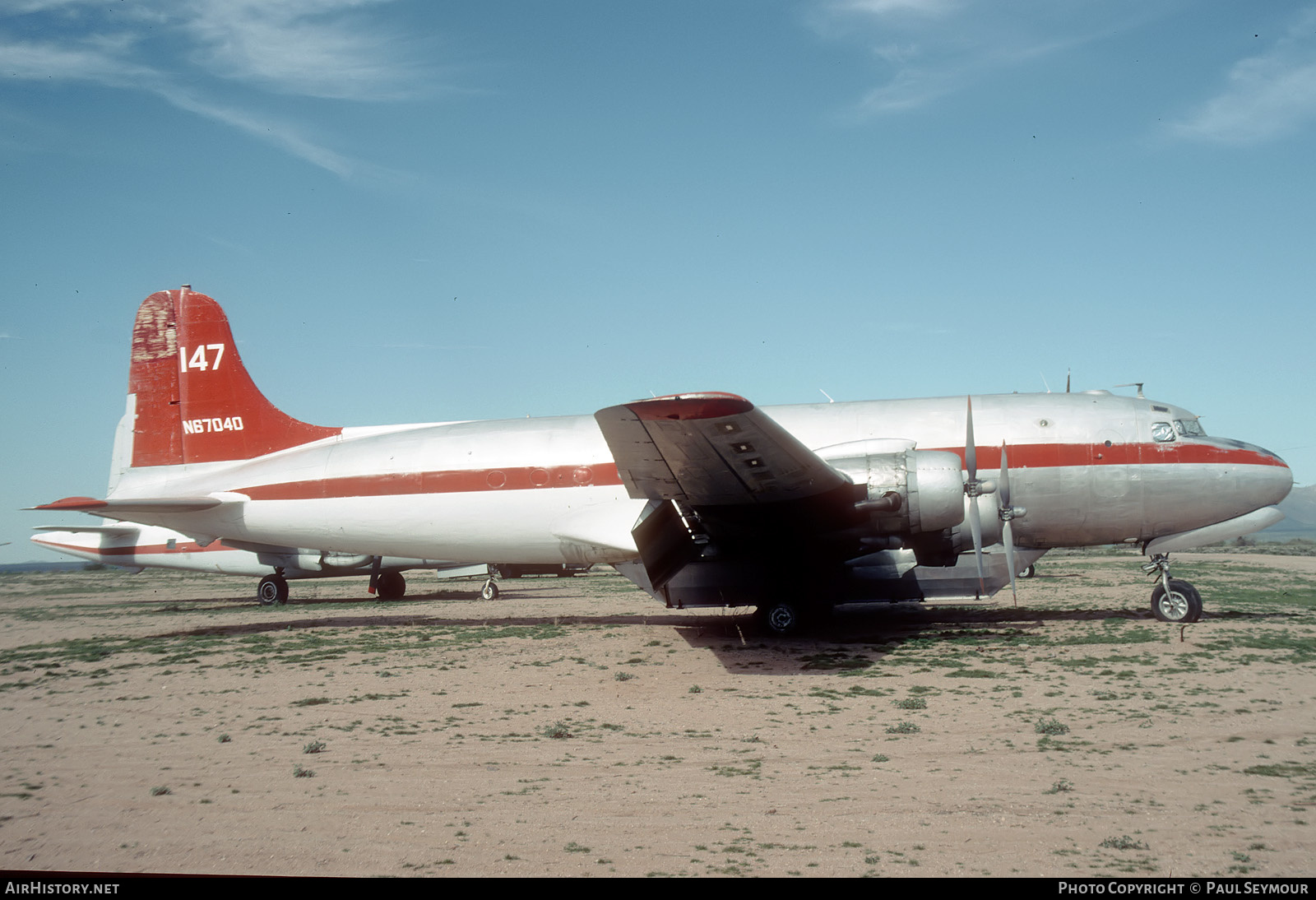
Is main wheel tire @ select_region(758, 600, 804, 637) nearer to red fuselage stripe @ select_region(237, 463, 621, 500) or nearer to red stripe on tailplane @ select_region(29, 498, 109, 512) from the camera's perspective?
red fuselage stripe @ select_region(237, 463, 621, 500)

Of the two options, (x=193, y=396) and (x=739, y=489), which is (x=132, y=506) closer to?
(x=193, y=396)

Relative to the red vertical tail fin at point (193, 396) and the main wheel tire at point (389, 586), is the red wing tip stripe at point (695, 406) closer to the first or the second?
the red vertical tail fin at point (193, 396)

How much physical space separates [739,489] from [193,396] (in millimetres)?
11961

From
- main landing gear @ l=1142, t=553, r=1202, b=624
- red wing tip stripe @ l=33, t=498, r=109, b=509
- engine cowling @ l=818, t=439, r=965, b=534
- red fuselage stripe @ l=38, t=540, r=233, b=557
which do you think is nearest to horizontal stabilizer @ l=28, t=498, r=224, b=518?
red wing tip stripe @ l=33, t=498, r=109, b=509

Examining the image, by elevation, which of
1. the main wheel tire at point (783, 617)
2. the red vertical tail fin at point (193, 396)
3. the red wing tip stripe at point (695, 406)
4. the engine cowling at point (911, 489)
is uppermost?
the red vertical tail fin at point (193, 396)

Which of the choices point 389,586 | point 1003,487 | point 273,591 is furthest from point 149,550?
point 1003,487

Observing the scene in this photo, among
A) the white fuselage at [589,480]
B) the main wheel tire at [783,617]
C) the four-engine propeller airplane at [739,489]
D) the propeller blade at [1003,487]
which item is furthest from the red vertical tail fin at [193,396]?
the propeller blade at [1003,487]

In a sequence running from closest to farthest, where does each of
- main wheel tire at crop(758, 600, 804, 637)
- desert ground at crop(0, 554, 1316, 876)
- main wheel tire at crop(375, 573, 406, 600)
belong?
desert ground at crop(0, 554, 1316, 876) < main wheel tire at crop(758, 600, 804, 637) < main wheel tire at crop(375, 573, 406, 600)

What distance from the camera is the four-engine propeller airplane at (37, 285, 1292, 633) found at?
1157cm

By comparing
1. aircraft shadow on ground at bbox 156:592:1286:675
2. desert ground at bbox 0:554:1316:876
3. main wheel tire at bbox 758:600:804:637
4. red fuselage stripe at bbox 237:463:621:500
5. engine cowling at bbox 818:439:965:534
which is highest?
red fuselage stripe at bbox 237:463:621:500

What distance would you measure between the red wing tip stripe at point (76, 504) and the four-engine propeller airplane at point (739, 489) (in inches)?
2.6

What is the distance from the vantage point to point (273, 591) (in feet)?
79.7

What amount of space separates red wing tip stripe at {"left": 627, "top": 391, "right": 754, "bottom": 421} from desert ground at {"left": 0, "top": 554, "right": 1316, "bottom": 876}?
2.99 meters

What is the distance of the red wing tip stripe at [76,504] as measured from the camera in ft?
45.8
